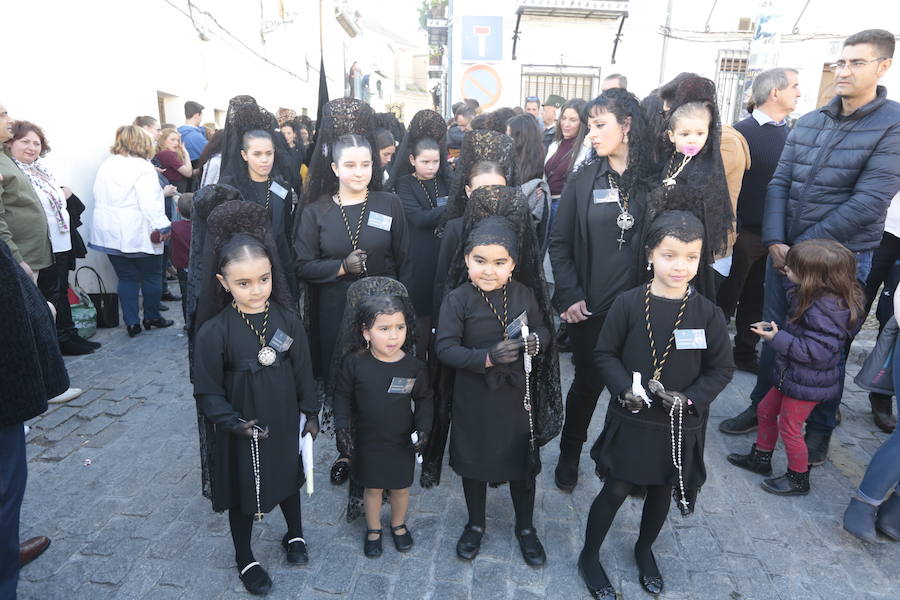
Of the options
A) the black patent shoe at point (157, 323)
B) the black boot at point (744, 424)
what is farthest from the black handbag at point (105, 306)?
the black boot at point (744, 424)

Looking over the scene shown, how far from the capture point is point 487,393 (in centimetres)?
290

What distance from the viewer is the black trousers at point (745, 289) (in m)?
4.96

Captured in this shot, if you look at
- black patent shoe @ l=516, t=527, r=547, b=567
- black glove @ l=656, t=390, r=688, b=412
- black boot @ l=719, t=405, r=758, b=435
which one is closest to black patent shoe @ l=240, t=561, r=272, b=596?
black patent shoe @ l=516, t=527, r=547, b=567

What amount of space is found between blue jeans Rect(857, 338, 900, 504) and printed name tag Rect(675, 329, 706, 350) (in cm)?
141

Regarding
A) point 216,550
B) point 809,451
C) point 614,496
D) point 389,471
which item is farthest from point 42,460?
point 809,451

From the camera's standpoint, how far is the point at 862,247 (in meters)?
3.87

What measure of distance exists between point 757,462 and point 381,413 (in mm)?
2542

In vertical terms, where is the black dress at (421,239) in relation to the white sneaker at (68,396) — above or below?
above

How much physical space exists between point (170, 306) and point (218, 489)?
535 cm

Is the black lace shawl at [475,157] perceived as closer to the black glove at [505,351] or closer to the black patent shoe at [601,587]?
the black glove at [505,351]

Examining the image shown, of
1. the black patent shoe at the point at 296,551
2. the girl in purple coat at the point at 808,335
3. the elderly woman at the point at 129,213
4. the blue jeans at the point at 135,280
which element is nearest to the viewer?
the black patent shoe at the point at 296,551

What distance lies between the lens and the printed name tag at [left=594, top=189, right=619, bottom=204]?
125 inches

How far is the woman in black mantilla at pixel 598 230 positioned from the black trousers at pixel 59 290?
464 centimetres

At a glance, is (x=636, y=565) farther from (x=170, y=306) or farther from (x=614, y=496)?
(x=170, y=306)
